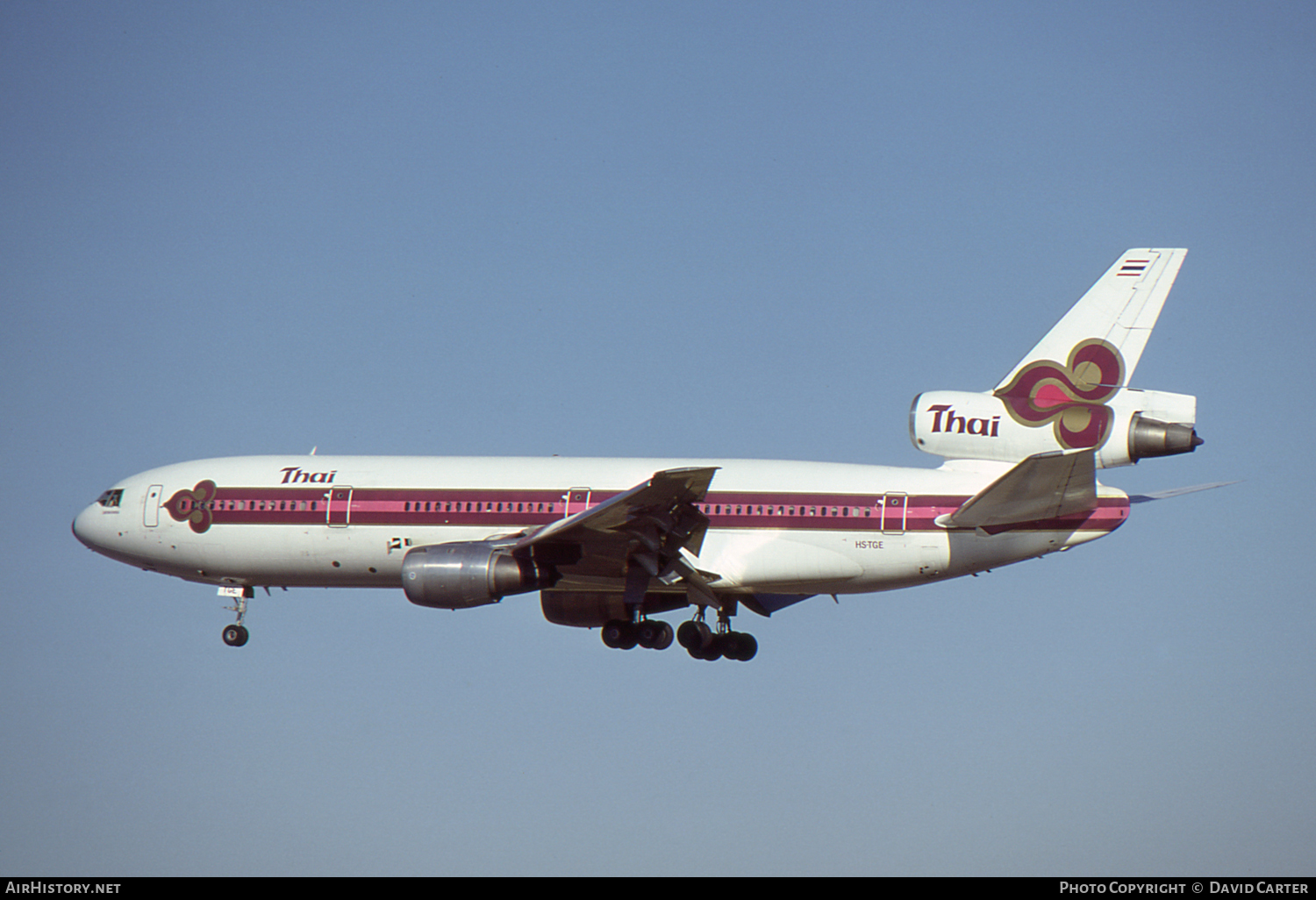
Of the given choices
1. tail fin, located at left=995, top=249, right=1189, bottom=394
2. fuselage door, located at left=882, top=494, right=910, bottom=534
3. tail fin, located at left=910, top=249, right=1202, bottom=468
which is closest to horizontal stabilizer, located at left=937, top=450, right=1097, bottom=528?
tail fin, located at left=910, top=249, right=1202, bottom=468

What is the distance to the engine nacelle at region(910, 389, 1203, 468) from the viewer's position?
30.6 meters

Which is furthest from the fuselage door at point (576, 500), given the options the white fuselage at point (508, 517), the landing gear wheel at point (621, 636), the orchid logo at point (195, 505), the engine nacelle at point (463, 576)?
the orchid logo at point (195, 505)

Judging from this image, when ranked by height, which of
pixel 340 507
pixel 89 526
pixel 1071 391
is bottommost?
pixel 340 507

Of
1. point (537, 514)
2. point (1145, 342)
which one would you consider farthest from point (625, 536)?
point (1145, 342)

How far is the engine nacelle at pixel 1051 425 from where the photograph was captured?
30.6m

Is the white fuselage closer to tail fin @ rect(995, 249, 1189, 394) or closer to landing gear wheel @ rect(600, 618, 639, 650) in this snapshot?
landing gear wheel @ rect(600, 618, 639, 650)

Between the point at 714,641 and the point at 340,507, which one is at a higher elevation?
the point at 340,507

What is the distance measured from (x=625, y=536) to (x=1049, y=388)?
10083 millimetres

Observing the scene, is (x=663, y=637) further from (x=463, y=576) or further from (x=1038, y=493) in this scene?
(x=1038, y=493)

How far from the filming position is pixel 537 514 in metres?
36.0

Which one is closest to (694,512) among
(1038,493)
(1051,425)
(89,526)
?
(1038,493)

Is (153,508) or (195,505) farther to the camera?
(153,508)

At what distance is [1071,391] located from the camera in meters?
32.2

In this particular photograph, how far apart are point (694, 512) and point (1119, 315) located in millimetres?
10512
